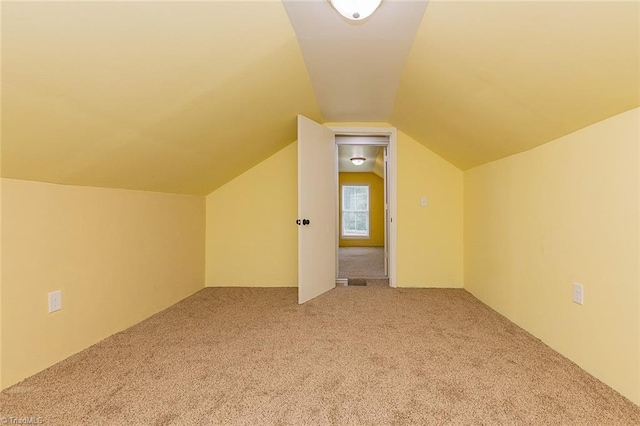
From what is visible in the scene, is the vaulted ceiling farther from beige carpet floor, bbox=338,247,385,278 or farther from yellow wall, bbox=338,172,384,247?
yellow wall, bbox=338,172,384,247

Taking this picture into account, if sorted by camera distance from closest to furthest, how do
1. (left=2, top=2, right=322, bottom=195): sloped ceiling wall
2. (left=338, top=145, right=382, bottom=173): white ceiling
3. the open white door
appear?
(left=2, top=2, right=322, bottom=195): sloped ceiling wall
the open white door
(left=338, top=145, right=382, bottom=173): white ceiling

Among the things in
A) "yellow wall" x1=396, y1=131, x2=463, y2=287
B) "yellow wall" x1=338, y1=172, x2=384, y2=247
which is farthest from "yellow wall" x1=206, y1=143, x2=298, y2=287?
"yellow wall" x1=338, y1=172, x2=384, y2=247

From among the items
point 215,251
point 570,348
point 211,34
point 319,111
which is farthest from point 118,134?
point 570,348

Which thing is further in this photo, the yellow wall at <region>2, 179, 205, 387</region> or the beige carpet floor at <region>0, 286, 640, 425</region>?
the yellow wall at <region>2, 179, 205, 387</region>

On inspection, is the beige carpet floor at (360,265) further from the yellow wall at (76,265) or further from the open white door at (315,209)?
the yellow wall at (76,265)

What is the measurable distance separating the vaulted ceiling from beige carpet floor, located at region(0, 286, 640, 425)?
3.71 ft

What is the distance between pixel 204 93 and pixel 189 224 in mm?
1803

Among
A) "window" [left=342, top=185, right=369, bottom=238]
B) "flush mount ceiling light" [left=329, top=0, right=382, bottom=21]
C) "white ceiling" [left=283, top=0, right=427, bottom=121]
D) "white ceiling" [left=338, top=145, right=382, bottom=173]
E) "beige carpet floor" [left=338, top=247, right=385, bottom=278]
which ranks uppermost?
"white ceiling" [left=338, top=145, right=382, bottom=173]

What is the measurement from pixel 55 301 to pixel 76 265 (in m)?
0.24

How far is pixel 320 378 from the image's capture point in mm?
1595

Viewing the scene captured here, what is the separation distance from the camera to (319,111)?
3051 mm

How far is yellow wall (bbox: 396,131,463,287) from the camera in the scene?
3.45 meters

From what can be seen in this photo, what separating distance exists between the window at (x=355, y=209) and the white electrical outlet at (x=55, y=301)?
671 cm

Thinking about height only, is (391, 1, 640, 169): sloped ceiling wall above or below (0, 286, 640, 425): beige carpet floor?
above
